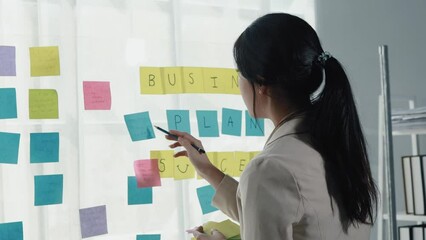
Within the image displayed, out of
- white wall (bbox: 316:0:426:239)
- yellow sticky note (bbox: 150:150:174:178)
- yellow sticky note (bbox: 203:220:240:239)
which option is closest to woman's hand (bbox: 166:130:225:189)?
yellow sticky note (bbox: 203:220:240:239)

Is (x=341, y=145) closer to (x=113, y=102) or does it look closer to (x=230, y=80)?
(x=113, y=102)

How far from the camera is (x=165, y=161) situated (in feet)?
6.79

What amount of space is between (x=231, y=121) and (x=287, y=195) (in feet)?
4.08

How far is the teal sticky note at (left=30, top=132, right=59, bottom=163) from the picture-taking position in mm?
1857

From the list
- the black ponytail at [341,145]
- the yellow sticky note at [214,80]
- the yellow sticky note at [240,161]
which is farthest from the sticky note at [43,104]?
the black ponytail at [341,145]

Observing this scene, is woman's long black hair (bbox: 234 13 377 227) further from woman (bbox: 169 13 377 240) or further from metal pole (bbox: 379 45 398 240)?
metal pole (bbox: 379 45 398 240)

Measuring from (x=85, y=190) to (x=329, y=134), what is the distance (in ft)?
3.43

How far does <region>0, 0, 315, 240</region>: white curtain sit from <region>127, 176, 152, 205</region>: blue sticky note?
2 centimetres

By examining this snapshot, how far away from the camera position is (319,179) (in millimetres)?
1073

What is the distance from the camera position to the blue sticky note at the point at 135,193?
201 cm

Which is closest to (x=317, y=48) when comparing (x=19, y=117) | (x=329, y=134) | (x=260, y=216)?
(x=329, y=134)

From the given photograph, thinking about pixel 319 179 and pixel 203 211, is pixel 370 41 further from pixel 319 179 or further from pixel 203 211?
pixel 319 179

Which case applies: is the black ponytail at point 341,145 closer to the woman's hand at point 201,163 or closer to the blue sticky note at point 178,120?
the woman's hand at point 201,163

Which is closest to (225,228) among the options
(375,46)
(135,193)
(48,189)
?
(135,193)
